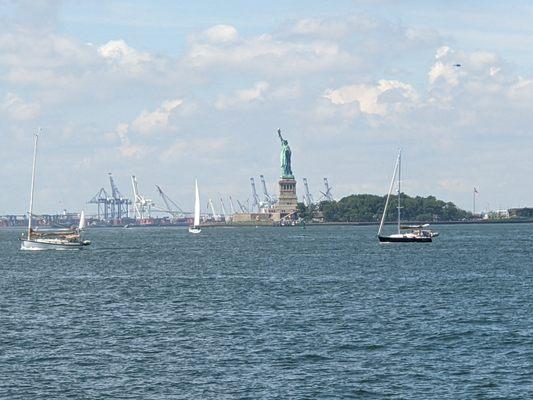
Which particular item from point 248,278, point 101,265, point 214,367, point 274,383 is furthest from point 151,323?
point 101,265

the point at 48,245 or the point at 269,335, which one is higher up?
the point at 48,245

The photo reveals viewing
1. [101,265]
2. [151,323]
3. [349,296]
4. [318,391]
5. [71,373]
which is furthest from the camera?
[101,265]

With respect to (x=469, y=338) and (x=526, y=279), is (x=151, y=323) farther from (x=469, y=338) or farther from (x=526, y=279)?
(x=526, y=279)

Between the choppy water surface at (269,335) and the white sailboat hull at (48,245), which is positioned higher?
the white sailboat hull at (48,245)

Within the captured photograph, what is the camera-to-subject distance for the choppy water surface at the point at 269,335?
168 ft

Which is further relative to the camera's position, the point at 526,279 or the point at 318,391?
the point at 526,279

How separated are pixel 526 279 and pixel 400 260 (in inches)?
1565

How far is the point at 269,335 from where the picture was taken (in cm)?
6556

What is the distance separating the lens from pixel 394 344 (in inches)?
2431

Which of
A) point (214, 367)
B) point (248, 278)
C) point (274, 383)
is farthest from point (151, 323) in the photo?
point (248, 278)

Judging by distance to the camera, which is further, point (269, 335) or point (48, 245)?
point (48, 245)

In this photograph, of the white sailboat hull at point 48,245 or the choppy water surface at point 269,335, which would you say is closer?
the choppy water surface at point 269,335

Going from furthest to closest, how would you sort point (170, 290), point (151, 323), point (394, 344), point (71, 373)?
point (170, 290) < point (151, 323) < point (394, 344) < point (71, 373)

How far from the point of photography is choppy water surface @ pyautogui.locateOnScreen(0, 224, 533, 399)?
2021 inches
